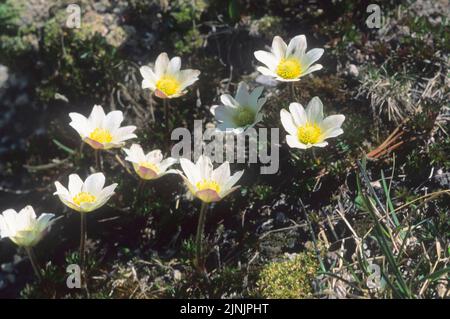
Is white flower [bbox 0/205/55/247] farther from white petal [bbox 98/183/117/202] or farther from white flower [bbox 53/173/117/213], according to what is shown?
white petal [bbox 98/183/117/202]

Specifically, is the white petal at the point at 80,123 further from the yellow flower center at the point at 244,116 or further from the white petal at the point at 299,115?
the white petal at the point at 299,115

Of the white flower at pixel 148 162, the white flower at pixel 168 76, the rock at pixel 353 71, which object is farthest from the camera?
the rock at pixel 353 71

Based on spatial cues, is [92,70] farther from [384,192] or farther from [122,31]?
[384,192]

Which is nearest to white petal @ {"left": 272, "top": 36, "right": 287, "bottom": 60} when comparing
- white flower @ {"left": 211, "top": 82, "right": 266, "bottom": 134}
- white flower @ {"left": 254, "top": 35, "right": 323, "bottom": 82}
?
white flower @ {"left": 254, "top": 35, "right": 323, "bottom": 82}

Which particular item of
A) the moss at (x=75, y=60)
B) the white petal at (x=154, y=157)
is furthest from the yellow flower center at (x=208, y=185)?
the moss at (x=75, y=60)

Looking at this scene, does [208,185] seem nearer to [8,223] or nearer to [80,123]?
[80,123]

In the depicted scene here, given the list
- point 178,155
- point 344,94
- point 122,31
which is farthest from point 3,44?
point 344,94

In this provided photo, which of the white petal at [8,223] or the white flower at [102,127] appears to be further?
the white flower at [102,127]
